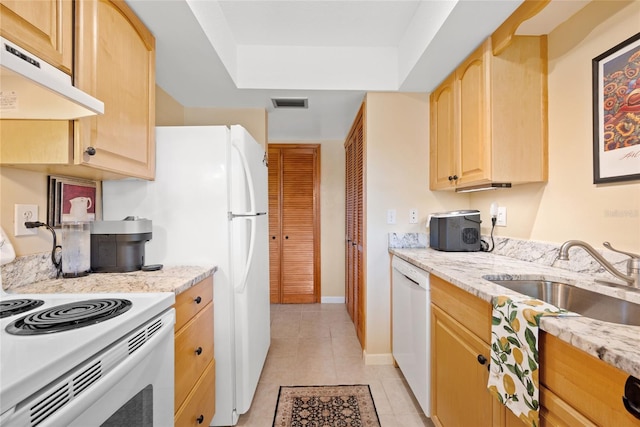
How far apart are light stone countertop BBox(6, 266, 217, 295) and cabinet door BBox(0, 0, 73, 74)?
0.80 m

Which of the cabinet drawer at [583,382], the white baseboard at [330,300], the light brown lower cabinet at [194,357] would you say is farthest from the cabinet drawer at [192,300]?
the white baseboard at [330,300]

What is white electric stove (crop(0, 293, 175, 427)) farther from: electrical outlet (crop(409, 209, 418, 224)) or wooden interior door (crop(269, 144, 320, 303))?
wooden interior door (crop(269, 144, 320, 303))

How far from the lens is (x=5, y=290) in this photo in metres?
1.05

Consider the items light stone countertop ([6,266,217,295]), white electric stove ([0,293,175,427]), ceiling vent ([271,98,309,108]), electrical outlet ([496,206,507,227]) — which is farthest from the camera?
ceiling vent ([271,98,309,108])

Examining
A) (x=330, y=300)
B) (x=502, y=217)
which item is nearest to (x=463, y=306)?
(x=502, y=217)

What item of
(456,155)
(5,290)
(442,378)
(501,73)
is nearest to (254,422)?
(442,378)

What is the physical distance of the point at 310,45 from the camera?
2.12 meters

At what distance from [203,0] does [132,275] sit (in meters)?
1.40

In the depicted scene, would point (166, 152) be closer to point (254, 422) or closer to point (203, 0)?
point (203, 0)

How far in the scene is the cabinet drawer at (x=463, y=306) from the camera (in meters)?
1.05

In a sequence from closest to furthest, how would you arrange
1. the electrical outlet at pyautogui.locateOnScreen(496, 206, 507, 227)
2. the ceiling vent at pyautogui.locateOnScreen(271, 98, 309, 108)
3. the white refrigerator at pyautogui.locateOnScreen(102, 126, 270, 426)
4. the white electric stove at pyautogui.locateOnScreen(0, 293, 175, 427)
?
1. the white electric stove at pyautogui.locateOnScreen(0, 293, 175, 427)
2. the white refrigerator at pyautogui.locateOnScreen(102, 126, 270, 426)
3. the electrical outlet at pyautogui.locateOnScreen(496, 206, 507, 227)
4. the ceiling vent at pyautogui.locateOnScreen(271, 98, 309, 108)

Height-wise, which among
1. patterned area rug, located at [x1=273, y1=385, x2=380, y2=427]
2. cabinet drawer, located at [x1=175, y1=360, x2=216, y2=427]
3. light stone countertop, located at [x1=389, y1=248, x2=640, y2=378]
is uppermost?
light stone countertop, located at [x1=389, y1=248, x2=640, y2=378]

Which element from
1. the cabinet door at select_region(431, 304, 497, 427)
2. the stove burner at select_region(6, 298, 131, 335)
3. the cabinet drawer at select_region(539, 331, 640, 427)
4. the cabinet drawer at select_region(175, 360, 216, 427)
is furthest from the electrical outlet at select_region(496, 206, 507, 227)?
the stove burner at select_region(6, 298, 131, 335)

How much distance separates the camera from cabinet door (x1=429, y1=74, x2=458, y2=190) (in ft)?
6.37
